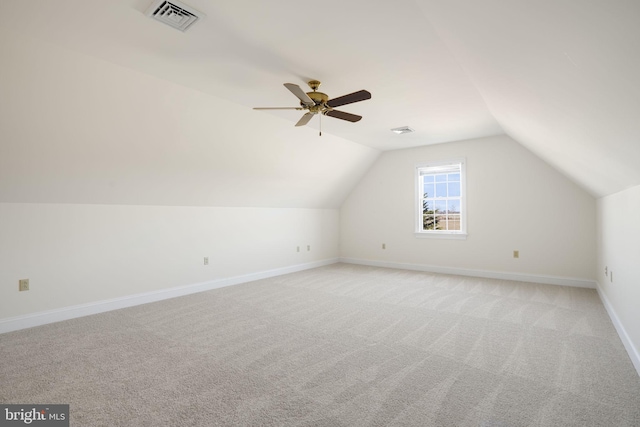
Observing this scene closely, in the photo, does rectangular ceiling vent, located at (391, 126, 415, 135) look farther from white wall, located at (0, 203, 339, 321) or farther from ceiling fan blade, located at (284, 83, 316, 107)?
white wall, located at (0, 203, 339, 321)

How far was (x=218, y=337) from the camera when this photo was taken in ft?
9.91

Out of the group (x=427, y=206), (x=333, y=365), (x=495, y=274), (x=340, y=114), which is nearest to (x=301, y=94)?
(x=340, y=114)

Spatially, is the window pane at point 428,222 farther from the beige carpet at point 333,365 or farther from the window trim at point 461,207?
the beige carpet at point 333,365

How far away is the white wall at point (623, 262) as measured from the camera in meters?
2.52

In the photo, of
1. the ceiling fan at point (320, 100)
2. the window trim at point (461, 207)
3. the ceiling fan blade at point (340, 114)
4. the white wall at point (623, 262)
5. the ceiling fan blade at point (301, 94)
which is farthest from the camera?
the window trim at point (461, 207)

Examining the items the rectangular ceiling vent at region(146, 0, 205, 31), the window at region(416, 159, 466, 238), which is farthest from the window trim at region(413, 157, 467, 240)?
the rectangular ceiling vent at region(146, 0, 205, 31)

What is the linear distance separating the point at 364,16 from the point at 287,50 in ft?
2.33

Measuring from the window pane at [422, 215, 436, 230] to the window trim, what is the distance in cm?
9

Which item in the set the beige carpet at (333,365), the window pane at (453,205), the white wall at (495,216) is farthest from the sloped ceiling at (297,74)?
the window pane at (453,205)

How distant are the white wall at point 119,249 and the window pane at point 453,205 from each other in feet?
10.7

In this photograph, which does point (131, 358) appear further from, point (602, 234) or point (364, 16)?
point (602, 234)

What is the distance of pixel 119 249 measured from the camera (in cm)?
403

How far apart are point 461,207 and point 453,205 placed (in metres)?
0.24

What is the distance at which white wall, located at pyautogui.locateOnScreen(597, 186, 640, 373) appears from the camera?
2.52 metres
